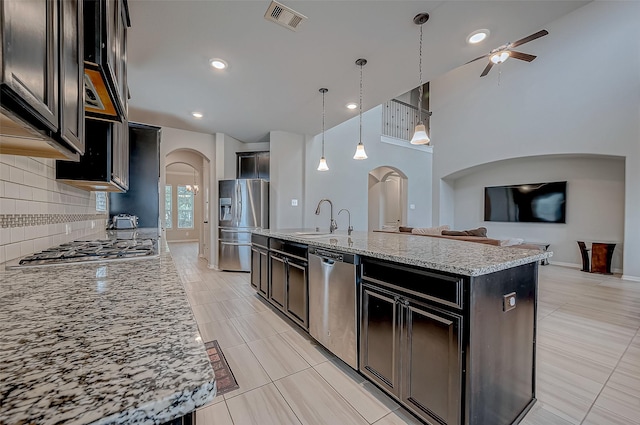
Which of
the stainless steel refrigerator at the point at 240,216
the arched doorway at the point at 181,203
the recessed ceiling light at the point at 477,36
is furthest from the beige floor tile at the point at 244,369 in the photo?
the arched doorway at the point at 181,203

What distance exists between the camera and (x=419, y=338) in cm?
143

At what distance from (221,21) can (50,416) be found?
2.73m

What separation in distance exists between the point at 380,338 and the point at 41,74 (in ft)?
6.07

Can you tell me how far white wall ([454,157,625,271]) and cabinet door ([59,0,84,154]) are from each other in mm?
8009

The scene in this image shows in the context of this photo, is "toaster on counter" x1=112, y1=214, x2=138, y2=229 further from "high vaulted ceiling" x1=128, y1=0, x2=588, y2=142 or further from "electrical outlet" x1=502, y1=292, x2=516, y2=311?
"electrical outlet" x1=502, y1=292, x2=516, y2=311

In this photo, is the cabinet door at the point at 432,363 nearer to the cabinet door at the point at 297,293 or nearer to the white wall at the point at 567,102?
the cabinet door at the point at 297,293

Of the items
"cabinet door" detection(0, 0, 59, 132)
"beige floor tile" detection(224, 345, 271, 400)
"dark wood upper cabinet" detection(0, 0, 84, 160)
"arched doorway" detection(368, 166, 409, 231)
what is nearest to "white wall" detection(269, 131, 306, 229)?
"beige floor tile" detection(224, 345, 271, 400)

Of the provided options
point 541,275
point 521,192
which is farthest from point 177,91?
point 521,192

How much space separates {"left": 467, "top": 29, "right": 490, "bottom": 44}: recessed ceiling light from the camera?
2.36m

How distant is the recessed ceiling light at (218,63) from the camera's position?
2.84 m

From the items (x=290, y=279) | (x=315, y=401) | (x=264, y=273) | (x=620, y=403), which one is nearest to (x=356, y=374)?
(x=315, y=401)

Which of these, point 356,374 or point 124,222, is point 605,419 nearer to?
point 356,374

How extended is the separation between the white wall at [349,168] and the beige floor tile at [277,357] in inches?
131

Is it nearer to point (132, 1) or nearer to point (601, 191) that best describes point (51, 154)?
point (132, 1)
